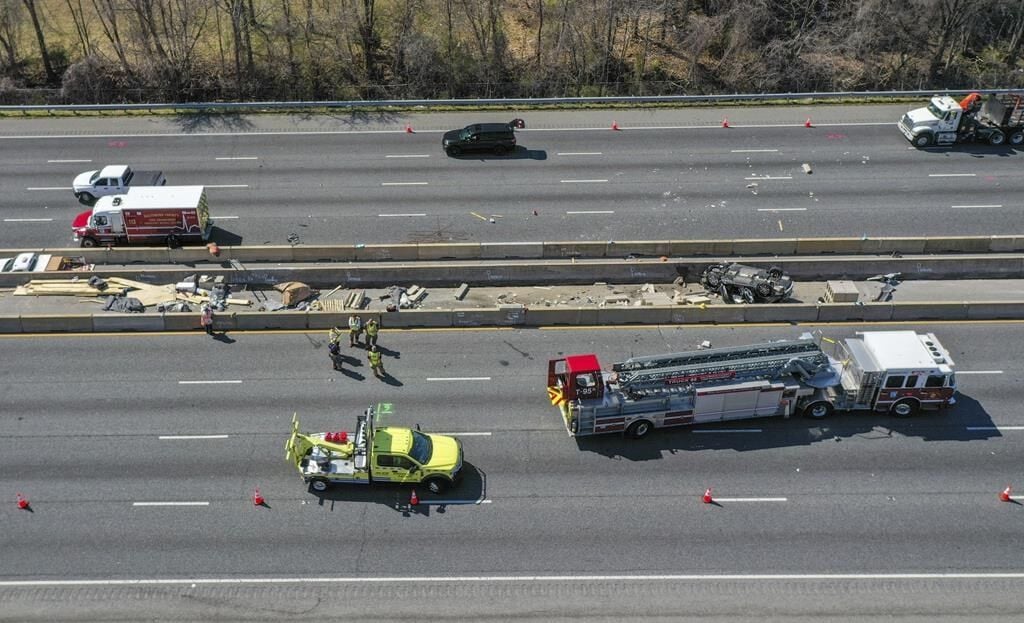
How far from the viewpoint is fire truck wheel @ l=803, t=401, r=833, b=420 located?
29.2 meters

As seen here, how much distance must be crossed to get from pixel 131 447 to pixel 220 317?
6.89 m

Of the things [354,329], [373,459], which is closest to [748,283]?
[354,329]

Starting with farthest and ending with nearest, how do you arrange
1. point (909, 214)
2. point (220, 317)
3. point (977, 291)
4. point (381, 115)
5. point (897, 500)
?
point (381, 115) → point (909, 214) → point (977, 291) → point (220, 317) → point (897, 500)

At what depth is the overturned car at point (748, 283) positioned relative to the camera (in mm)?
35438

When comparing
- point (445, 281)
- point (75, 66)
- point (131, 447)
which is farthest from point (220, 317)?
point (75, 66)

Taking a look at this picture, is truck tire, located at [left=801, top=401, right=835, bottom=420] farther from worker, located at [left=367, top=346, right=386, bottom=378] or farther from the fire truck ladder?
worker, located at [left=367, top=346, right=386, bottom=378]

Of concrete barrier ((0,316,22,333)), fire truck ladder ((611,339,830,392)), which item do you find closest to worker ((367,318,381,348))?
fire truck ladder ((611,339,830,392))

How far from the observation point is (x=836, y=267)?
3800 cm

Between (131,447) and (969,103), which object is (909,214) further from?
(131,447)

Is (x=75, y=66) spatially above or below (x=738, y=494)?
above

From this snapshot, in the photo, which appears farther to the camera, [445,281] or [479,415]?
[445,281]

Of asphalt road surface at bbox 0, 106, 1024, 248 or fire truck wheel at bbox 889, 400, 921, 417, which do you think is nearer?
fire truck wheel at bbox 889, 400, 921, 417

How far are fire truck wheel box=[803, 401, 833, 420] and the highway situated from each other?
524mm

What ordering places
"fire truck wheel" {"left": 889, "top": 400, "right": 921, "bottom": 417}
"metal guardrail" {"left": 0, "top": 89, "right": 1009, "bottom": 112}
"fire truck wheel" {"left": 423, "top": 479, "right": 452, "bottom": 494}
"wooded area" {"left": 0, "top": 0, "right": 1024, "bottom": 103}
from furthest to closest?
"wooded area" {"left": 0, "top": 0, "right": 1024, "bottom": 103} → "metal guardrail" {"left": 0, "top": 89, "right": 1009, "bottom": 112} → "fire truck wheel" {"left": 889, "top": 400, "right": 921, "bottom": 417} → "fire truck wheel" {"left": 423, "top": 479, "right": 452, "bottom": 494}
